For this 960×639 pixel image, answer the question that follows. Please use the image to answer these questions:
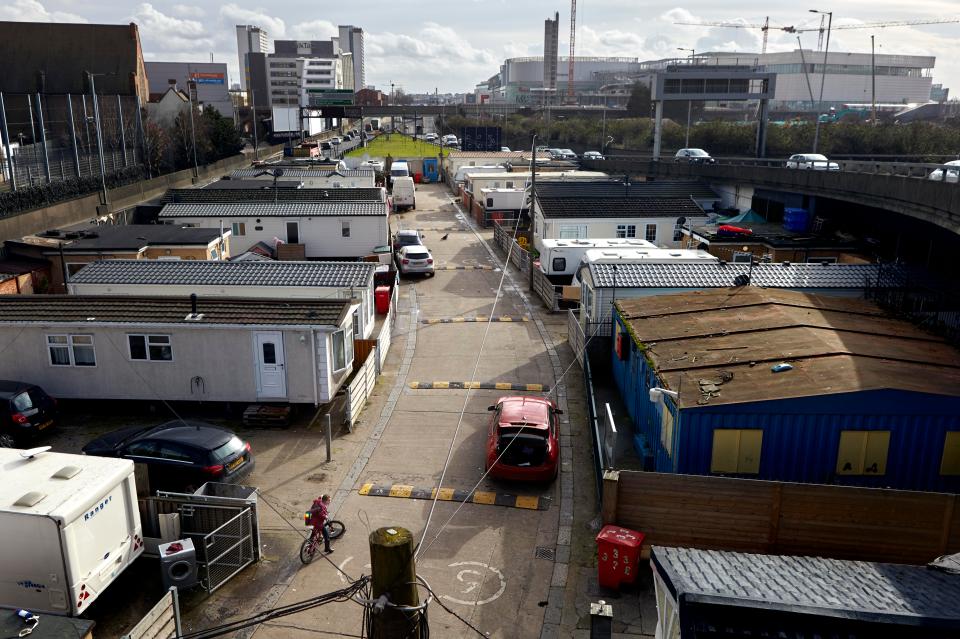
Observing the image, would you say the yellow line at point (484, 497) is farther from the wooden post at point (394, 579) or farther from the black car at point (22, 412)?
the black car at point (22, 412)

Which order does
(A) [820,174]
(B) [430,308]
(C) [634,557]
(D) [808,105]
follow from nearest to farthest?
(C) [634,557]
(B) [430,308]
(A) [820,174]
(D) [808,105]

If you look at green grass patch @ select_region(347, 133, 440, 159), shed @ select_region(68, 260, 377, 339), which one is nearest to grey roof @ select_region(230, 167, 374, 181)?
shed @ select_region(68, 260, 377, 339)

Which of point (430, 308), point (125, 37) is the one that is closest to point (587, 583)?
point (430, 308)

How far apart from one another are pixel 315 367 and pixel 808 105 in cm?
15526

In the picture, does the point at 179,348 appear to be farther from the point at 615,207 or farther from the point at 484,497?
the point at 615,207

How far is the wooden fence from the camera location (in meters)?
11.9

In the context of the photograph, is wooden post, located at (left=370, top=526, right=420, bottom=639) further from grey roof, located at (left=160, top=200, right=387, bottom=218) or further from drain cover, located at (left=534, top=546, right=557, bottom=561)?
grey roof, located at (left=160, top=200, right=387, bottom=218)

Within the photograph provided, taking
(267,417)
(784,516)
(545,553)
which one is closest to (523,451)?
(545,553)

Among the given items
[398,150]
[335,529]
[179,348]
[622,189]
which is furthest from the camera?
[398,150]

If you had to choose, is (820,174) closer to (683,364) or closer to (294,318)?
(683,364)

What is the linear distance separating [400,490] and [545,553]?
3.62 meters

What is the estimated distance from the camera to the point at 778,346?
16391mm

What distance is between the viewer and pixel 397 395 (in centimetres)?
2070

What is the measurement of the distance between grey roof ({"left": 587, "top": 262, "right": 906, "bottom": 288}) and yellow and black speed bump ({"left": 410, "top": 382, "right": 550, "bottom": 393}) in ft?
12.1
